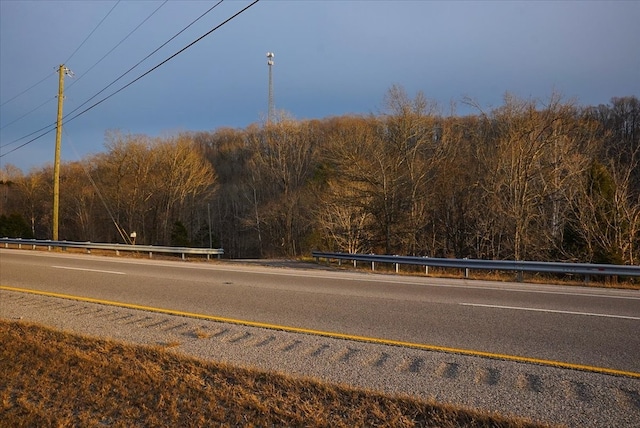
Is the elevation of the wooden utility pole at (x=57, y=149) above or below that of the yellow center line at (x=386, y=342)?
above

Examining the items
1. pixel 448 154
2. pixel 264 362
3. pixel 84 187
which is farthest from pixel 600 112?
pixel 84 187

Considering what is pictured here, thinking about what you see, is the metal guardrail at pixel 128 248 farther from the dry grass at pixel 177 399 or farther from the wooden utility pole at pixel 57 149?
the dry grass at pixel 177 399

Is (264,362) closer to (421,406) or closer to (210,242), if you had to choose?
(421,406)

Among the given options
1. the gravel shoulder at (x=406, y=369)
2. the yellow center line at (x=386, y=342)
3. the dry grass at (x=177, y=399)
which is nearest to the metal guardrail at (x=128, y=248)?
the yellow center line at (x=386, y=342)

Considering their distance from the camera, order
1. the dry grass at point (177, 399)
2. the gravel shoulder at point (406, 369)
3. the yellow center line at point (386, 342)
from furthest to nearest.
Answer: the yellow center line at point (386, 342)
the gravel shoulder at point (406, 369)
the dry grass at point (177, 399)

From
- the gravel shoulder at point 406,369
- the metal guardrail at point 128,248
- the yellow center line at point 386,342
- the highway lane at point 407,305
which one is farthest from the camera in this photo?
the metal guardrail at point 128,248

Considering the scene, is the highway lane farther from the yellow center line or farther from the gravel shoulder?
the gravel shoulder

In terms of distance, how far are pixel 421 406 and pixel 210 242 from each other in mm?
55474

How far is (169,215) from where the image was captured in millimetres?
54656

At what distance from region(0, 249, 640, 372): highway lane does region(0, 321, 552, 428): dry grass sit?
7.64 feet

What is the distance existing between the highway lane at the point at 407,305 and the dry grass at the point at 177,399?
233cm

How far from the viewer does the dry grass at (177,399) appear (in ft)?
12.6

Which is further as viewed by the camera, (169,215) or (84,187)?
(84,187)

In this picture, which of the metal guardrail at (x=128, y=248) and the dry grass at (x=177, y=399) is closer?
the dry grass at (x=177, y=399)
